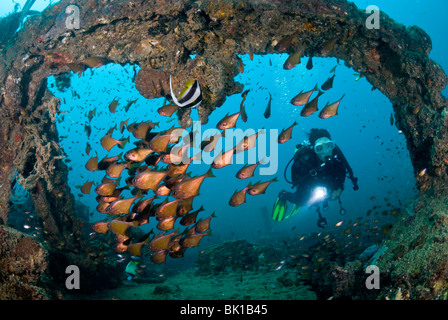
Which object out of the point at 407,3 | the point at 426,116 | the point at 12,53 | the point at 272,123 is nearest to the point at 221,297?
the point at 426,116

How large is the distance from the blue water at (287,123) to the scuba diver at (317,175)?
1921cm

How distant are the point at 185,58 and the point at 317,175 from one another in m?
6.08

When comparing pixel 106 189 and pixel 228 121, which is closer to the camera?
pixel 228 121

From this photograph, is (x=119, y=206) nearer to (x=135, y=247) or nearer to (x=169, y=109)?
(x=135, y=247)

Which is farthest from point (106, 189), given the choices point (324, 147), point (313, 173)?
point (324, 147)

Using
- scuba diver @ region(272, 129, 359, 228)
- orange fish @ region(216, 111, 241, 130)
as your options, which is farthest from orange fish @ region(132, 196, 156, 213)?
scuba diver @ region(272, 129, 359, 228)

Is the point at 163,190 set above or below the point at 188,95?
below

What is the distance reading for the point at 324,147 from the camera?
8023 millimetres

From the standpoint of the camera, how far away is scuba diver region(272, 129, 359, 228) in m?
8.09

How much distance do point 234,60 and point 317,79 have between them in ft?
264

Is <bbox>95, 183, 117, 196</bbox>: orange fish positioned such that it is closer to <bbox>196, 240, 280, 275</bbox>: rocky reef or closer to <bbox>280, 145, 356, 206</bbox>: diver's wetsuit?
<bbox>196, 240, 280, 275</bbox>: rocky reef

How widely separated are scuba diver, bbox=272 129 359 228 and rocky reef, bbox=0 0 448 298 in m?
2.71

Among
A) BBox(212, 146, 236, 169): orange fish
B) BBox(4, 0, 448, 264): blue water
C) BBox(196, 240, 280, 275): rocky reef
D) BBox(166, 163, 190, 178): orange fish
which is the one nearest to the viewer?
BBox(212, 146, 236, 169): orange fish
